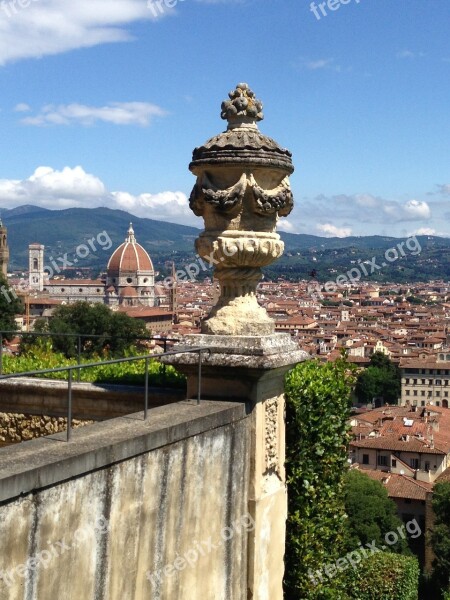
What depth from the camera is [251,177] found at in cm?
460

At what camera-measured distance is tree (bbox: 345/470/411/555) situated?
110 ft

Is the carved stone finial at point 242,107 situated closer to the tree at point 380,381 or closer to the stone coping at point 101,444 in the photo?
the stone coping at point 101,444

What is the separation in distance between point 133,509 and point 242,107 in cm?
246

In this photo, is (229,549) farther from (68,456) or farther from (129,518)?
(68,456)

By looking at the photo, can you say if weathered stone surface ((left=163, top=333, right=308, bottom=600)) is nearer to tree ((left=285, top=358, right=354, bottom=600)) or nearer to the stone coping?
the stone coping

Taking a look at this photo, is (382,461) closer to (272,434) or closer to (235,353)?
(272,434)

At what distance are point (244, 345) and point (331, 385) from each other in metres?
1.49

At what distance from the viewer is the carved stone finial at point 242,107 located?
15.8 ft

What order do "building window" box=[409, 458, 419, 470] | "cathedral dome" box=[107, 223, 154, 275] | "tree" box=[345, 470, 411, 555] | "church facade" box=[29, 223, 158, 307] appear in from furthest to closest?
"cathedral dome" box=[107, 223, 154, 275]
"church facade" box=[29, 223, 158, 307]
"building window" box=[409, 458, 419, 470]
"tree" box=[345, 470, 411, 555]

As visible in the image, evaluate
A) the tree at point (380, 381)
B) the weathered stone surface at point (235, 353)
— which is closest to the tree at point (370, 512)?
the weathered stone surface at point (235, 353)

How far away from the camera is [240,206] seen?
4.62 metres

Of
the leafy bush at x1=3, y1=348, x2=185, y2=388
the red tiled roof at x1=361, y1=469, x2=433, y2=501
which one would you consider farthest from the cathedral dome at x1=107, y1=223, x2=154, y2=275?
the leafy bush at x1=3, y1=348, x2=185, y2=388

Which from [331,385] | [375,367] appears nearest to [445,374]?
[375,367]

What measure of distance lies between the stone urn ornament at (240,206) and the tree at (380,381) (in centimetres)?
6867
